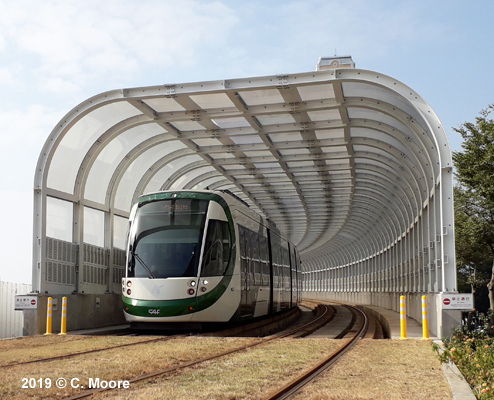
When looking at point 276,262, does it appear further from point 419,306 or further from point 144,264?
point 144,264

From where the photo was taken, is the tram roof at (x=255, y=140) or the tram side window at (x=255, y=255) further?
the tram side window at (x=255, y=255)

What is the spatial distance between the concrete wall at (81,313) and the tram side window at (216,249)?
4240 mm

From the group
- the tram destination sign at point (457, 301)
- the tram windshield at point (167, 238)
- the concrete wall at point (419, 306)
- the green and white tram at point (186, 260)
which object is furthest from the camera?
the tram windshield at point (167, 238)

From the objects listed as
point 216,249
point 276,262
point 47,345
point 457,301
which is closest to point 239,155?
point 276,262

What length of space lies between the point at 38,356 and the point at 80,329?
7.42 m

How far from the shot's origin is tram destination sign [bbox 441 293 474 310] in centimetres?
1319

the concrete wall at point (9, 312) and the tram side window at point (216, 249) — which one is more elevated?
the tram side window at point (216, 249)

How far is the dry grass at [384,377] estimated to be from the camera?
269 inches

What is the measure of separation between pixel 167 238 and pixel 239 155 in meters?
7.02

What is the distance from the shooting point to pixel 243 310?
16.7 meters

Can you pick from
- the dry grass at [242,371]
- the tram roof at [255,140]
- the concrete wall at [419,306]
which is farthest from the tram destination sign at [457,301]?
the tram roof at [255,140]

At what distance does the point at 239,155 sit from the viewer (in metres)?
21.5

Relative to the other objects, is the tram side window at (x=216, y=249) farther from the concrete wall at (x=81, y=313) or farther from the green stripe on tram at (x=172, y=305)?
the concrete wall at (x=81, y=313)

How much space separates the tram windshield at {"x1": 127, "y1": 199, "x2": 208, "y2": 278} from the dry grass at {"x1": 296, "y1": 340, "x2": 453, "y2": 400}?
495 cm
